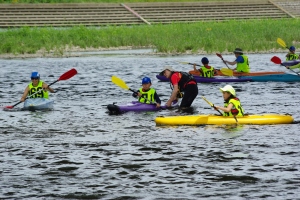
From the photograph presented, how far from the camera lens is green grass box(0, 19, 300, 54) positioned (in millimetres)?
44844

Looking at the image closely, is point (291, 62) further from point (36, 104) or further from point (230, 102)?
point (230, 102)

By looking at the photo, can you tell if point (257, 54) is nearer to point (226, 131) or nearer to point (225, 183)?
point (226, 131)

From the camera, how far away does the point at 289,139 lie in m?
16.7

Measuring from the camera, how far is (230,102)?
17938 mm

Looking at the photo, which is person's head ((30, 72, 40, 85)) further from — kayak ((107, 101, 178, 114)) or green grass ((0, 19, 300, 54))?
green grass ((0, 19, 300, 54))

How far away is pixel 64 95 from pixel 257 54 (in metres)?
19.5

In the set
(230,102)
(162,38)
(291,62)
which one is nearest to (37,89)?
(230,102)

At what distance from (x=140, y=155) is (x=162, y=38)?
1248 inches

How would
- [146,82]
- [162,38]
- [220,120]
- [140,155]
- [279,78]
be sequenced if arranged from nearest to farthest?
[140,155] < [220,120] < [146,82] < [279,78] < [162,38]

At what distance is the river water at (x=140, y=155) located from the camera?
42.0 feet

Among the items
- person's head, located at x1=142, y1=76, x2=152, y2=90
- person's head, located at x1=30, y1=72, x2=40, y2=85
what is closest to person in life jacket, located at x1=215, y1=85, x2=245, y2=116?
person's head, located at x1=142, y1=76, x2=152, y2=90

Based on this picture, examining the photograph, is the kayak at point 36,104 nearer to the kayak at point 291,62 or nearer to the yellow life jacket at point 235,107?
the yellow life jacket at point 235,107

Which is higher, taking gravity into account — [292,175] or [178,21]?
[178,21]

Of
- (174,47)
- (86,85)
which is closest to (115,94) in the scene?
(86,85)
